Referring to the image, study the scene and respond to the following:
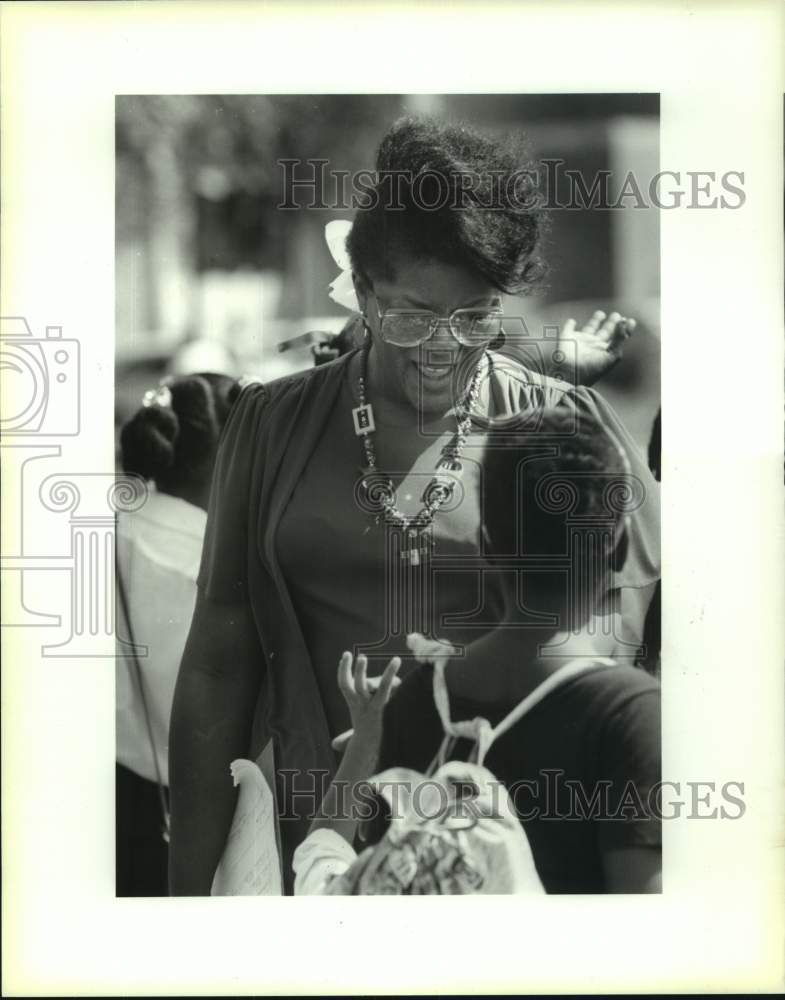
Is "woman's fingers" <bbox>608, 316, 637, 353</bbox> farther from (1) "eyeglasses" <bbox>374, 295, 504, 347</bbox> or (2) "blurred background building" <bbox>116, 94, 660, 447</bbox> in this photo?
(1) "eyeglasses" <bbox>374, 295, 504, 347</bbox>

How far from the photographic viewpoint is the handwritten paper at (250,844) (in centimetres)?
276

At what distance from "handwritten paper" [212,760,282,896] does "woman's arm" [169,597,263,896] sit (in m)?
0.02

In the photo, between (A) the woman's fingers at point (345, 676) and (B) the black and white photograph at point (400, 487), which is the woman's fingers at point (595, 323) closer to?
(B) the black and white photograph at point (400, 487)

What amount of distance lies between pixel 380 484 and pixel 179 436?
0.41 m

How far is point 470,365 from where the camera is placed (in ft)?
8.89

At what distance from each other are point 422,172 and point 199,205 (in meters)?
0.44

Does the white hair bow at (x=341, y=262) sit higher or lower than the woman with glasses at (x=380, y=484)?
higher

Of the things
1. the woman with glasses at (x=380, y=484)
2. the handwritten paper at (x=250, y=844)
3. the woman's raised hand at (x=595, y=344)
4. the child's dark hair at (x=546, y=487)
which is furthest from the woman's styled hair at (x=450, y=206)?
the handwritten paper at (x=250, y=844)

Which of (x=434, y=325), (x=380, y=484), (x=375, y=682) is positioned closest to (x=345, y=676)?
(x=375, y=682)

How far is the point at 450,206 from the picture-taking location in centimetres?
269

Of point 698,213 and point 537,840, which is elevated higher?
point 698,213

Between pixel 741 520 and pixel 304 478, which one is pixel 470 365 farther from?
pixel 741 520

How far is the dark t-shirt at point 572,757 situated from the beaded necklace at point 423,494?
0.82 ft

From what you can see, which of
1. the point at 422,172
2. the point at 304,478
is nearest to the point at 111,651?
the point at 304,478
